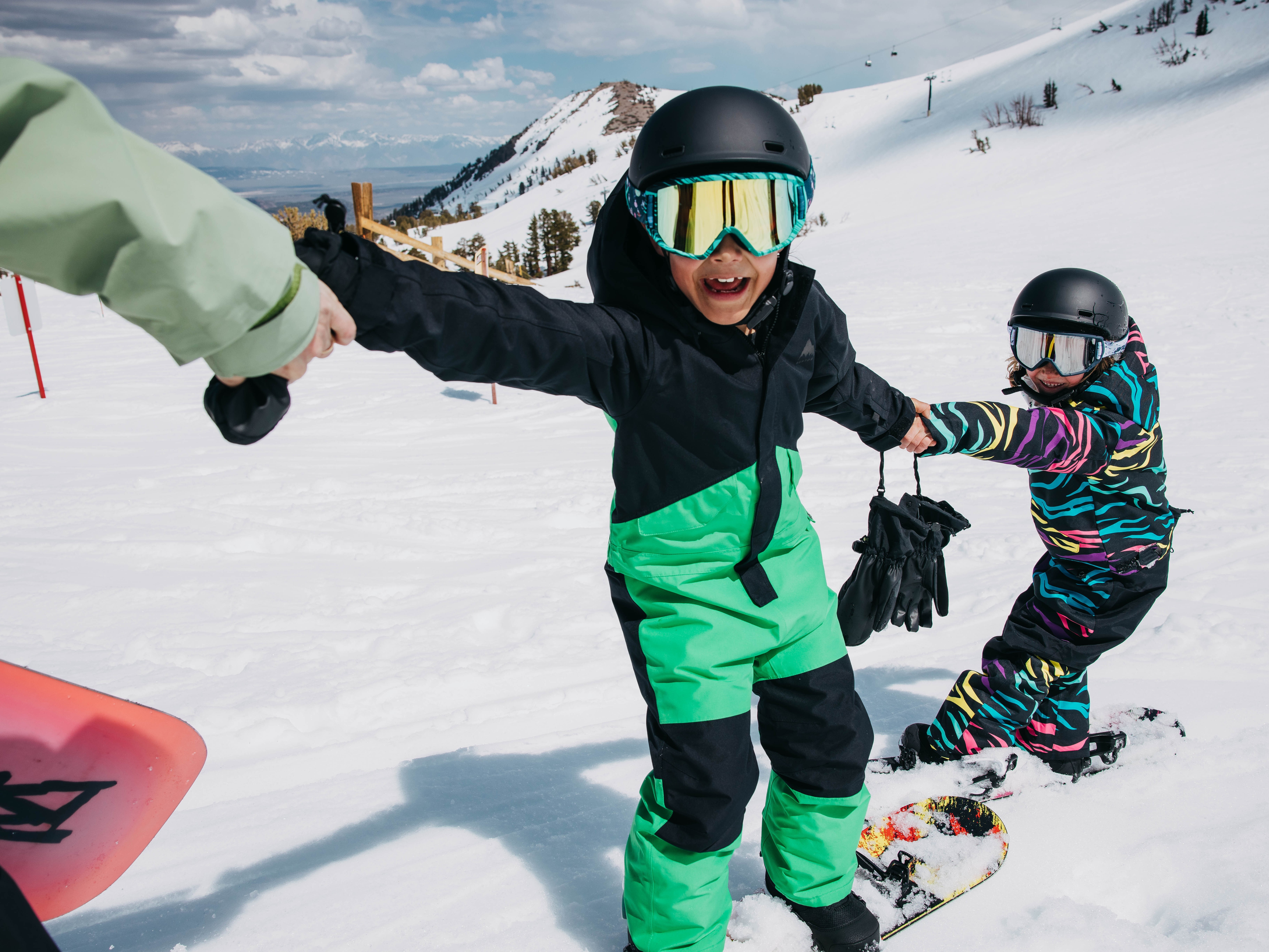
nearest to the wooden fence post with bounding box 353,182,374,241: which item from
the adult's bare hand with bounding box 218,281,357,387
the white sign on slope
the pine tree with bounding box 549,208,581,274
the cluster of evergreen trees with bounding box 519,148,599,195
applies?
the white sign on slope

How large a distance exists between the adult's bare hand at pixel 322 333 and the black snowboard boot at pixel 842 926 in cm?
175

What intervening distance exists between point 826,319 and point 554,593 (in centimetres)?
268

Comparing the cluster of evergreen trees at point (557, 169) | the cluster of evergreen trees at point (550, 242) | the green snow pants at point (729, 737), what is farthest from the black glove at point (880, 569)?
the cluster of evergreen trees at point (557, 169)

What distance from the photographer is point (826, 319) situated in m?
1.96

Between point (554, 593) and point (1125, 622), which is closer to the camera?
point (1125, 622)

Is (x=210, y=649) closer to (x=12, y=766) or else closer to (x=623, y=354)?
(x=12, y=766)

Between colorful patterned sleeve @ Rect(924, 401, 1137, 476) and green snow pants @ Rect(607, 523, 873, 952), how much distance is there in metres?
0.52

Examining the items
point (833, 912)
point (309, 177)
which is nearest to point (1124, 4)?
point (833, 912)

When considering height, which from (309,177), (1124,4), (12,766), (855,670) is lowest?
(855,670)

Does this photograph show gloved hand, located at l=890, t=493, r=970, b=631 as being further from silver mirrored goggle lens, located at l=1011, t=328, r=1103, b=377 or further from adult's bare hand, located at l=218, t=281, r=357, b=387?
adult's bare hand, located at l=218, t=281, r=357, b=387

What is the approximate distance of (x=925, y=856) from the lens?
7.96 ft

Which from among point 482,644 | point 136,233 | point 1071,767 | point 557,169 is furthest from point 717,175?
point 557,169

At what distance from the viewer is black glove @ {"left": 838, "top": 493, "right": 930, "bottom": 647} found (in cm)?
226

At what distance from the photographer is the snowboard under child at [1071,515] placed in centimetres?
237
